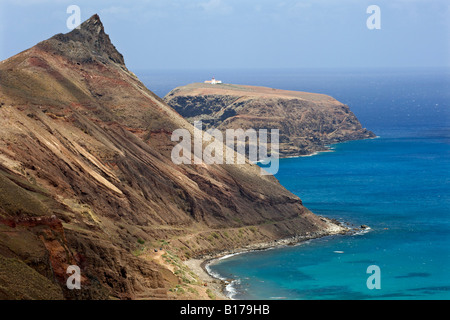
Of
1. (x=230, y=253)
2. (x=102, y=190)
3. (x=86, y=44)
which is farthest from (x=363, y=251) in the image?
(x=86, y=44)

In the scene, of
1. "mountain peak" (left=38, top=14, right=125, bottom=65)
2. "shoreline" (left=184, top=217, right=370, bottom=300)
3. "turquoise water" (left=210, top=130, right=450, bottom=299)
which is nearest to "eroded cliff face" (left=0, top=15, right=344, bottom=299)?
"mountain peak" (left=38, top=14, right=125, bottom=65)

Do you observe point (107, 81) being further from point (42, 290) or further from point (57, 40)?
point (42, 290)

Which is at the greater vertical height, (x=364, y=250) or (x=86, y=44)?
(x=86, y=44)

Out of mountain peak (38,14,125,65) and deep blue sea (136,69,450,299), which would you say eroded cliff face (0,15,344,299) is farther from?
deep blue sea (136,69,450,299)

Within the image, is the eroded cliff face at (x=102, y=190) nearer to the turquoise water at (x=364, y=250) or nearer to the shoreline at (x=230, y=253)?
the shoreline at (x=230, y=253)

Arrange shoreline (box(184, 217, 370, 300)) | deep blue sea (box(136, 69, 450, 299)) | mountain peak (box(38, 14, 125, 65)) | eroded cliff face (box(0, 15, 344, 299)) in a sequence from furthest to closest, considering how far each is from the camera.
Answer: mountain peak (box(38, 14, 125, 65))
deep blue sea (box(136, 69, 450, 299))
shoreline (box(184, 217, 370, 300))
eroded cliff face (box(0, 15, 344, 299))

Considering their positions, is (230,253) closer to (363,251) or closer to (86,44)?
(363,251)
